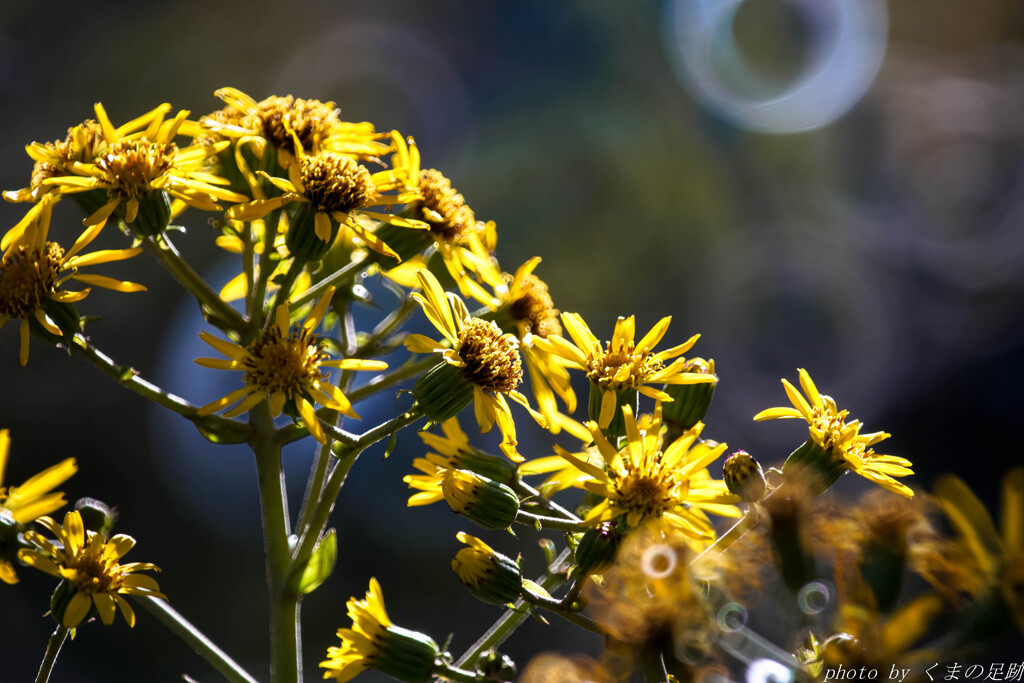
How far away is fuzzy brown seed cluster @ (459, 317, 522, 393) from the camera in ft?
5.53

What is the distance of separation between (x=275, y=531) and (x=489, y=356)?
0.54 meters

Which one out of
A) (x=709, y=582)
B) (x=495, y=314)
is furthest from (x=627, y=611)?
(x=495, y=314)

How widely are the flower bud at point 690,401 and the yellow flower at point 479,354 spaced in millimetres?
307

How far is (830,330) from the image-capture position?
10391 millimetres

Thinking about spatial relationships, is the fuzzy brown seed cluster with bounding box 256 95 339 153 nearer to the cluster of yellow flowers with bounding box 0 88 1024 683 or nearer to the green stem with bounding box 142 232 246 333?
the cluster of yellow flowers with bounding box 0 88 1024 683

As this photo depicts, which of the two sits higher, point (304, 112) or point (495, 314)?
point (304, 112)

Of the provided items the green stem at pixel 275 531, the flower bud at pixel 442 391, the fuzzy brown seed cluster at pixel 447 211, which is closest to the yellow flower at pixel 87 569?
the green stem at pixel 275 531

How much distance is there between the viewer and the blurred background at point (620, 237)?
24.0ft

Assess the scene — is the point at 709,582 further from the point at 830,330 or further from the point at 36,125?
the point at 830,330

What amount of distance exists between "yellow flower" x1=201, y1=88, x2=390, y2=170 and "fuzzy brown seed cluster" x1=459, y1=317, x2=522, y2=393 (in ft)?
1.66

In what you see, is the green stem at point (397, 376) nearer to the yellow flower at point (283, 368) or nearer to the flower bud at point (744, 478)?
the yellow flower at point (283, 368)

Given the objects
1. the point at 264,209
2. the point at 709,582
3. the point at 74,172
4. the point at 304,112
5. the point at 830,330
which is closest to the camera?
the point at 709,582

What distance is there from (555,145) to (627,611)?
10424 mm

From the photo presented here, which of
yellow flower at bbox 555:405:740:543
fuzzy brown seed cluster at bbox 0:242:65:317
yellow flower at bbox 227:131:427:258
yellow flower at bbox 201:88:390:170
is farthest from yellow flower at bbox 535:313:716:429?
fuzzy brown seed cluster at bbox 0:242:65:317
